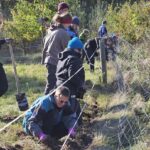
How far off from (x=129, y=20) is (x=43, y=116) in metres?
12.5

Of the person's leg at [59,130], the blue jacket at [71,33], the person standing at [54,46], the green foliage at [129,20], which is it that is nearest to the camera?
the person's leg at [59,130]

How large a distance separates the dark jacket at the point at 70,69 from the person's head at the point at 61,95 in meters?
0.67

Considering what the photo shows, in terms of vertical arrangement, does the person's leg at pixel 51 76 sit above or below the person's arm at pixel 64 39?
below

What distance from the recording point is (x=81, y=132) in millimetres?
7324

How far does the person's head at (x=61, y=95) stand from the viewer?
20.5 ft

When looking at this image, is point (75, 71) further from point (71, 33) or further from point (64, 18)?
point (71, 33)

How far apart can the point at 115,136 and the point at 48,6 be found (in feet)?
41.2

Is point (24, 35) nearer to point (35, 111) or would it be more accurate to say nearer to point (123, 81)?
point (123, 81)

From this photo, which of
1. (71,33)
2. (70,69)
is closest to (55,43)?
(70,69)

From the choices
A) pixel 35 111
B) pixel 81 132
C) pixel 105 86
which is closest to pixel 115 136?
pixel 81 132

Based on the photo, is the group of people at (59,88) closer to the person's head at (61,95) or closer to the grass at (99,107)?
the person's head at (61,95)

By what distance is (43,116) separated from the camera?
655cm

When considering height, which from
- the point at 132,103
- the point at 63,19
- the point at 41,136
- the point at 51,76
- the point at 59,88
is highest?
the point at 63,19

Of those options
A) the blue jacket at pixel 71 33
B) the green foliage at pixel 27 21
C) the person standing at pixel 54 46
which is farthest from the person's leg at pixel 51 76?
the green foliage at pixel 27 21
